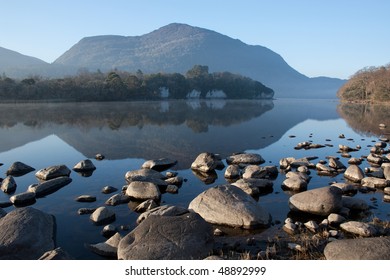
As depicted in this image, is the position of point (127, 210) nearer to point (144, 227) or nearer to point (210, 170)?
point (144, 227)

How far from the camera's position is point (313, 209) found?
13.2 meters

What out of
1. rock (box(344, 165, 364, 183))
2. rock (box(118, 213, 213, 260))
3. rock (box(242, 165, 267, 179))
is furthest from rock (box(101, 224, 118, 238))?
rock (box(344, 165, 364, 183))

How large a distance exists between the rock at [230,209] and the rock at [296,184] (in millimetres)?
4421

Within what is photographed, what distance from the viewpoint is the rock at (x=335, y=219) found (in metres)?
12.0

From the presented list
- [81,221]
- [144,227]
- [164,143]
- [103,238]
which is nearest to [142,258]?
[144,227]

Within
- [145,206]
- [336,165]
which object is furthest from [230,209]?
[336,165]

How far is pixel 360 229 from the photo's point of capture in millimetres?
10992

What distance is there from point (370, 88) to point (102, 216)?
11547cm

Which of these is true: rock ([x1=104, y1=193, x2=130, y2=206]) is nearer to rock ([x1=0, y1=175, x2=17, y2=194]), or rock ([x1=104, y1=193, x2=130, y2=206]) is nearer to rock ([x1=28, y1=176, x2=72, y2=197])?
rock ([x1=28, y1=176, x2=72, y2=197])

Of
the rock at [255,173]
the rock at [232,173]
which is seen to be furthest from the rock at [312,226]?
the rock at [232,173]

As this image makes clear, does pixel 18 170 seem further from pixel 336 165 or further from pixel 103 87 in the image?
pixel 103 87

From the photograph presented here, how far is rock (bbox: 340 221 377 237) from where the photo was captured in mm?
10875

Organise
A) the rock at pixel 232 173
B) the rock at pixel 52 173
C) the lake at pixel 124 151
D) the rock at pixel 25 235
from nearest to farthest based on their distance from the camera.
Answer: the rock at pixel 25 235
the lake at pixel 124 151
the rock at pixel 52 173
the rock at pixel 232 173

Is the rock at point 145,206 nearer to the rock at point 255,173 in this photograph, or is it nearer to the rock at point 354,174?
the rock at point 255,173
